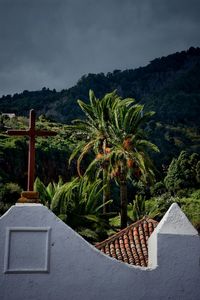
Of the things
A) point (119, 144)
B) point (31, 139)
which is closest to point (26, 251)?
point (31, 139)

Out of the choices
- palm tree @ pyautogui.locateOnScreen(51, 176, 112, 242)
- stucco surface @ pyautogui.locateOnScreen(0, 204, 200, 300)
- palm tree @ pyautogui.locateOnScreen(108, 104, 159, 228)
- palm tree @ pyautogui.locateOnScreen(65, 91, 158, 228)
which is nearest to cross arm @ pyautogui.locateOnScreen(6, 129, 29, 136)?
stucco surface @ pyautogui.locateOnScreen(0, 204, 200, 300)

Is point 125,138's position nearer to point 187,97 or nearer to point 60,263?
point 60,263

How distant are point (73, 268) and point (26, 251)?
881mm

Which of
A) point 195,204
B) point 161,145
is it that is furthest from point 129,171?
point 161,145

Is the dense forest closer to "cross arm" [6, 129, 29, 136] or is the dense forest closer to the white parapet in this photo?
"cross arm" [6, 129, 29, 136]

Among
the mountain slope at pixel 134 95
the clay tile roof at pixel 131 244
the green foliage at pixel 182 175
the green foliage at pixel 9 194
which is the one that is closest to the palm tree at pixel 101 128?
the green foliage at pixel 9 194

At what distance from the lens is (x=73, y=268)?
7.92 m

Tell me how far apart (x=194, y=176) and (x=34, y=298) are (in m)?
47.3

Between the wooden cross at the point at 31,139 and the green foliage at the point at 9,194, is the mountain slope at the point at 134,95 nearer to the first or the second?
the green foliage at the point at 9,194

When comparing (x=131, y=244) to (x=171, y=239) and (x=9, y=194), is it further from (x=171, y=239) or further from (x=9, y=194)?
(x=9, y=194)

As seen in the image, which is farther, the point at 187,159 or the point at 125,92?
the point at 125,92

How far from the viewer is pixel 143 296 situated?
8000mm

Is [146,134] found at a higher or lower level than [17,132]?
higher

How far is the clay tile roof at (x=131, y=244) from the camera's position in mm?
13594
